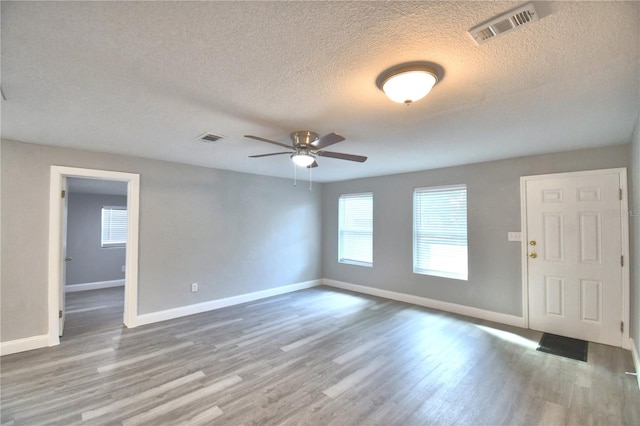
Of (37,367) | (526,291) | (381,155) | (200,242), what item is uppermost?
(381,155)

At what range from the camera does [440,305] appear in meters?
4.68

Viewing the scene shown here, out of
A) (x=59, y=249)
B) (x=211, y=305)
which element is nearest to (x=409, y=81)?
(x=59, y=249)

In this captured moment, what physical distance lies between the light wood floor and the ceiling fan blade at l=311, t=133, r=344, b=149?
7.11 ft

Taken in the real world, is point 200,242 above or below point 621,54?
below

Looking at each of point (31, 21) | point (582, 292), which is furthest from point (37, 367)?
point (582, 292)

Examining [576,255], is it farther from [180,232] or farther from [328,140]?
[180,232]

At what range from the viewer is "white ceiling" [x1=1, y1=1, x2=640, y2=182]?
1.28m

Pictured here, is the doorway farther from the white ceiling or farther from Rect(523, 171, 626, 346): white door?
Rect(523, 171, 626, 346): white door

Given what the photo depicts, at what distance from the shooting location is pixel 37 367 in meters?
2.84

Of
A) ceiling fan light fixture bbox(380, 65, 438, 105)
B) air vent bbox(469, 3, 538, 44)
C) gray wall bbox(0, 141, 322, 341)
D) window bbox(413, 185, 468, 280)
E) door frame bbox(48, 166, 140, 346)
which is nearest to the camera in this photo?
air vent bbox(469, 3, 538, 44)

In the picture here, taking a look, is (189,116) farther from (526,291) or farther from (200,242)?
(526,291)

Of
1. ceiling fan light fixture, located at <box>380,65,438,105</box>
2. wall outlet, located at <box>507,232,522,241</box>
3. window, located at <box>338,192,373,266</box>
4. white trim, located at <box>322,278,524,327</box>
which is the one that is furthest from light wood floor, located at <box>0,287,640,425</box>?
ceiling fan light fixture, located at <box>380,65,438,105</box>

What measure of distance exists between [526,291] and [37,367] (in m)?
5.82

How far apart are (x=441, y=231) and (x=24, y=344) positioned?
19.0 ft
